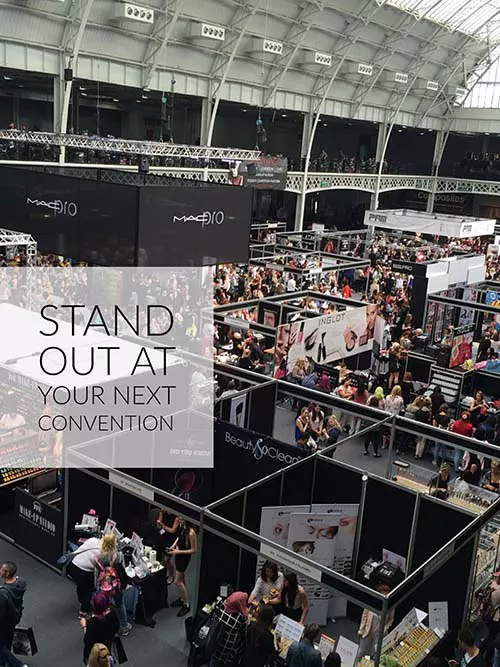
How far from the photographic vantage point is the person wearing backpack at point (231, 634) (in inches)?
243

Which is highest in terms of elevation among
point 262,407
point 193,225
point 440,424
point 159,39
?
point 159,39

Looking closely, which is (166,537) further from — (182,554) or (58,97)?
(58,97)

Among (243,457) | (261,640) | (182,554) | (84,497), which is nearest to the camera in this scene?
(261,640)

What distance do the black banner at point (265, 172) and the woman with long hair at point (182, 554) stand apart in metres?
21.6

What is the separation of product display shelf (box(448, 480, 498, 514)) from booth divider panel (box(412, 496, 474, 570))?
70.4 inches

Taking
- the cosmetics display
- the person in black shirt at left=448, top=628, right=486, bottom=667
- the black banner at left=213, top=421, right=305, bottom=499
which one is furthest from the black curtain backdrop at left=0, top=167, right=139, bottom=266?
the person in black shirt at left=448, top=628, right=486, bottom=667

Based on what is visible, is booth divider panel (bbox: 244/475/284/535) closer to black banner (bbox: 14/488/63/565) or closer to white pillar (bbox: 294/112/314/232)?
black banner (bbox: 14/488/63/565)

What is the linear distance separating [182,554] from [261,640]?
196 centimetres

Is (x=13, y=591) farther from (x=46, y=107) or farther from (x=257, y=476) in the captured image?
(x=46, y=107)

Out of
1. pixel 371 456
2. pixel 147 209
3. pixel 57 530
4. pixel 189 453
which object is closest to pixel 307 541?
pixel 189 453

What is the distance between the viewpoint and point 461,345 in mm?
16438

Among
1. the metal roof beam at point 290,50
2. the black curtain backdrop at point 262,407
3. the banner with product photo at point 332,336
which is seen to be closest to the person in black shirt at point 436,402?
the banner with product photo at point 332,336

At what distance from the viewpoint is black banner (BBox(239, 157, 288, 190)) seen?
92.0 ft

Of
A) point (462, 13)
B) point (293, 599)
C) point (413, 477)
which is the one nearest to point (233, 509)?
point (293, 599)
